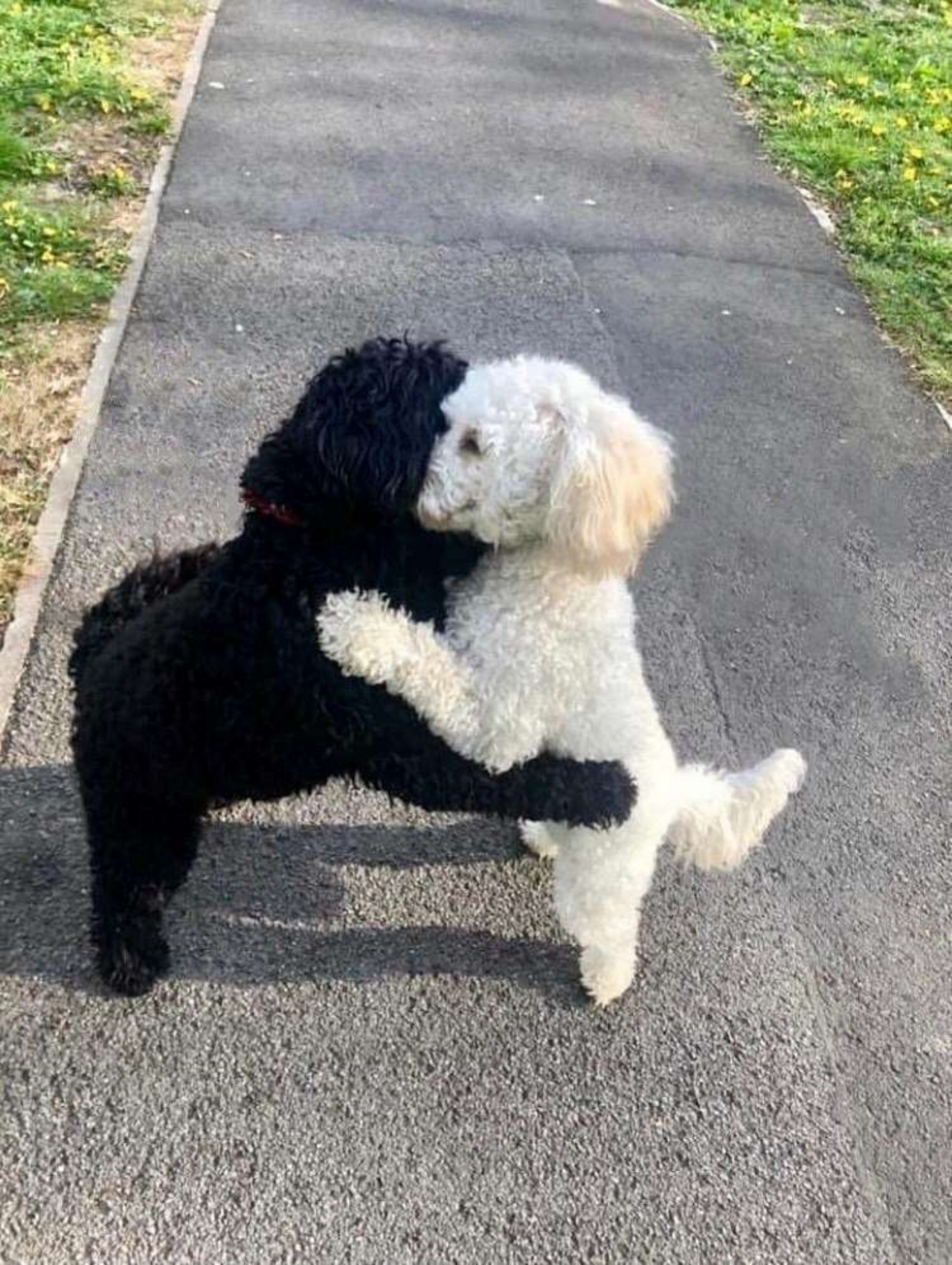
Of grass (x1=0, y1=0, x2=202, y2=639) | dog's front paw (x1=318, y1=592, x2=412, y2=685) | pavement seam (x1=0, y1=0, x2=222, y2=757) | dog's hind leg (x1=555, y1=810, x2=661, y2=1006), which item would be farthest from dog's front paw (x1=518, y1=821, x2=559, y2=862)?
grass (x1=0, y1=0, x2=202, y2=639)

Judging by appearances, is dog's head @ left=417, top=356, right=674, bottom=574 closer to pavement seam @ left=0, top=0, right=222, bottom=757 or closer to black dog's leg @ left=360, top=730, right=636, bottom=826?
black dog's leg @ left=360, top=730, right=636, bottom=826

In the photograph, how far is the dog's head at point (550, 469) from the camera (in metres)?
2.33

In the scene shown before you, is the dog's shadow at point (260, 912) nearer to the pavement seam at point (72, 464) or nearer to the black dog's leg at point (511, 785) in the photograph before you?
the pavement seam at point (72, 464)

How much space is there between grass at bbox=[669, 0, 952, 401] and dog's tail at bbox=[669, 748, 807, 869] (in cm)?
385

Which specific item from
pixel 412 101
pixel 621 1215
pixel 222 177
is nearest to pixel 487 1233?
pixel 621 1215

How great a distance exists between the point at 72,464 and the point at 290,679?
252 cm

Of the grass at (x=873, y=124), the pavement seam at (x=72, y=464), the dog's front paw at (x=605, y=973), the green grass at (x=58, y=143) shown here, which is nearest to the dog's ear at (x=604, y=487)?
the dog's front paw at (x=605, y=973)

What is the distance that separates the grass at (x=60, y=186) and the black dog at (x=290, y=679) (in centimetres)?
127

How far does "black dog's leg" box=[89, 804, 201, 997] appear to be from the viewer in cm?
285

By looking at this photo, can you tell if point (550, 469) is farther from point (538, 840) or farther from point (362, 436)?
point (538, 840)

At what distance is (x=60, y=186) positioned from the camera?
246 inches

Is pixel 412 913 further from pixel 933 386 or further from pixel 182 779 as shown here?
pixel 933 386

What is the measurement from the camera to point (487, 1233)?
272cm

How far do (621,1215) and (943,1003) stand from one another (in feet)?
3.92
